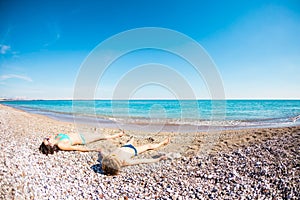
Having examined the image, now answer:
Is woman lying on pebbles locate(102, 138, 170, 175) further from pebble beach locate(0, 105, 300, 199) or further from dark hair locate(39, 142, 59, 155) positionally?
dark hair locate(39, 142, 59, 155)

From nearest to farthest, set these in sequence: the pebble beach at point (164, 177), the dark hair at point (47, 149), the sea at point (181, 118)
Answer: the pebble beach at point (164, 177), the dark hair at point (47, 149), the sea at point (181, 118)

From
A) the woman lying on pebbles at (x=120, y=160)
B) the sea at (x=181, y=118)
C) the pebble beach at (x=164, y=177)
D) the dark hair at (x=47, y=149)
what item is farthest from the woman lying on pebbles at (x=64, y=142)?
the sea at (x=181, y=118)

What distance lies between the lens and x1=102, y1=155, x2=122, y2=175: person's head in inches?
205

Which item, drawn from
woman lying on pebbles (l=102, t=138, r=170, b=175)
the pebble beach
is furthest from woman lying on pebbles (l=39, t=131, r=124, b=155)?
woman lying on pebbles (l=102, t=138, r=170, b=175)

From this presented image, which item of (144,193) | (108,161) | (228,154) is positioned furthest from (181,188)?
(228,154)

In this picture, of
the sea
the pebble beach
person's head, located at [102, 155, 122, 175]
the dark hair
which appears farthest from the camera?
the sea

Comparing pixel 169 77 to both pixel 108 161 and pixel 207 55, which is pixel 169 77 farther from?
pixel 108 161

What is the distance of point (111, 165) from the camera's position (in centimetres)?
522

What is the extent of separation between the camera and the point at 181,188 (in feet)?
14.9

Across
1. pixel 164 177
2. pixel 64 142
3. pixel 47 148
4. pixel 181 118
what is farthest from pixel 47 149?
pixel 181 118

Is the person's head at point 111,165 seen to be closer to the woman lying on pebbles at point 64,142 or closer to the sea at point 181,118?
the woman lying on pebbles at point 64,142

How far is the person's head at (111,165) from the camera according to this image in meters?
5.21

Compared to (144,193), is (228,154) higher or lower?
higher

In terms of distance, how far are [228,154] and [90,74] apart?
6.45 m
